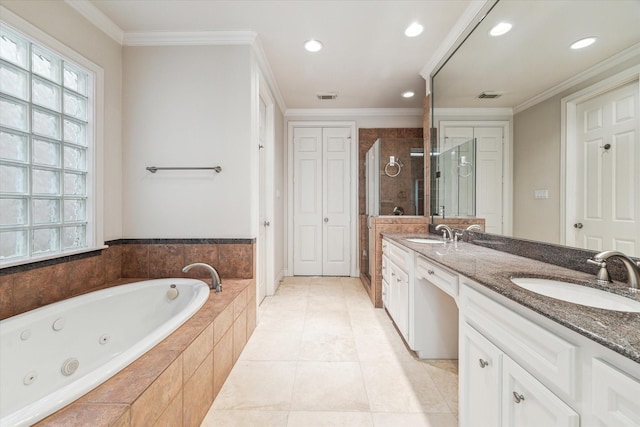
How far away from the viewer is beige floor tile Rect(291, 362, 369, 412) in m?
1.45

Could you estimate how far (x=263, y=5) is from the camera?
1916mm

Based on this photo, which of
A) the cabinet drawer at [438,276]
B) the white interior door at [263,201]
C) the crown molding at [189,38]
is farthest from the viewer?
the white interior door at [263,201]

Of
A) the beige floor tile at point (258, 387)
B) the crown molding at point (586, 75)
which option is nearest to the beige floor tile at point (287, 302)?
the beige floor tile at point (258, 387)

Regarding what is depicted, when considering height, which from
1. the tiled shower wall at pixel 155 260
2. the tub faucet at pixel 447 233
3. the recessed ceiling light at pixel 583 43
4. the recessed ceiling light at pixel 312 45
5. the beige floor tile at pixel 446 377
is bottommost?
the beige floor tile at pixel 446 377

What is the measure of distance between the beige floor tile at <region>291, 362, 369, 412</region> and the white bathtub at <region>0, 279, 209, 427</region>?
2.49 feet

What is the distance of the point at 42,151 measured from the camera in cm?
167

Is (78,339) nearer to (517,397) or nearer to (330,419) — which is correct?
(330,419)

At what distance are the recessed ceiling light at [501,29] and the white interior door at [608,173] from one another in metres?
0.85

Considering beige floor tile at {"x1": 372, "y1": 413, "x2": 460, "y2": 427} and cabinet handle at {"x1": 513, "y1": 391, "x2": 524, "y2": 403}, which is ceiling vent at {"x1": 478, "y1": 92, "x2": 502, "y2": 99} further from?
beige floor tile at {"x1": 372, "y1": 413, "x2": 460, "y2": 427}

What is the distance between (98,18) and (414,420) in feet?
10.7

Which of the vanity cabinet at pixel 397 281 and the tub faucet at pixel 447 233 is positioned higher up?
the tub faucet at pixel 447 233

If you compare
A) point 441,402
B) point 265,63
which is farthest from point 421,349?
point 265,63

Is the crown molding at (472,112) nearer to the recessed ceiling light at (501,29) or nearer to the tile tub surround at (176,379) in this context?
the recessed ceiling light at (501,29)

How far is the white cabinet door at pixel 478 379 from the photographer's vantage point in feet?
3.07
